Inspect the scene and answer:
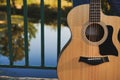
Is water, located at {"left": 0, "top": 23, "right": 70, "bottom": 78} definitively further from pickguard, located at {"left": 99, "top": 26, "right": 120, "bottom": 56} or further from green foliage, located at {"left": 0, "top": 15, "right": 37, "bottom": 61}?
pickguard, located at {"left": 99, "top": 26, "right": 120, "bottom": 56}

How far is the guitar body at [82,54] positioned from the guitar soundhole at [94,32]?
0.14ft

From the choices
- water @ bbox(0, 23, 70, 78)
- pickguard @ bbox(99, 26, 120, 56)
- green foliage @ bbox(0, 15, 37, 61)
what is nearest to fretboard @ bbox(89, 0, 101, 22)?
pickguard @ bbox(99, 26, 120, 56)

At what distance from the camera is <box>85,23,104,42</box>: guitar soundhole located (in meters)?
3.09

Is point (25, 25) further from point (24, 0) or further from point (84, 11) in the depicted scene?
point (84, 11)

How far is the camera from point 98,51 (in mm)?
3102

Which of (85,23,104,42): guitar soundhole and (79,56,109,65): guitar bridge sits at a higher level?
(85,23,104,42): guitar soundhole

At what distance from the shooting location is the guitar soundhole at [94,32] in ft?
10.1

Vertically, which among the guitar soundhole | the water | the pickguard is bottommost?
the water

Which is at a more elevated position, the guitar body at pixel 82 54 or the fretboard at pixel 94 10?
the fretboard at pixel 94 10

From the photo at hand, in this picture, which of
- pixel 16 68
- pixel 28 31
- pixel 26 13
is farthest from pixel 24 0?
pixel 16 68

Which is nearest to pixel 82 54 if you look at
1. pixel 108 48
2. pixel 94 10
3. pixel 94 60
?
pixel 94 60

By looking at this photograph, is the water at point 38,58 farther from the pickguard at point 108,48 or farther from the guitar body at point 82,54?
the pickguard at point 108,48

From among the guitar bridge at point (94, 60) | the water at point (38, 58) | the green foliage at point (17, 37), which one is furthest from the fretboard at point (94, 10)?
the green foliage at point (17, 37)

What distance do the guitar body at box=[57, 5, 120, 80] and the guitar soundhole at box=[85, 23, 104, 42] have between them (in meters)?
0.04
